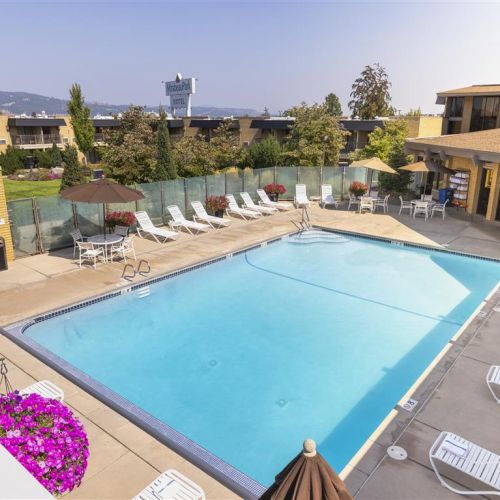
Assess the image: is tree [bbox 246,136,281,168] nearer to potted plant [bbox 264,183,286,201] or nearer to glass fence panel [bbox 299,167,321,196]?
glass fence panel [bbox 299,167,321,196]

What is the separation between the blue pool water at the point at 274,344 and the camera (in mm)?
6988

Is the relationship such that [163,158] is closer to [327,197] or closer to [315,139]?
[327,197]

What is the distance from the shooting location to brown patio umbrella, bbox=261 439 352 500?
305 cm

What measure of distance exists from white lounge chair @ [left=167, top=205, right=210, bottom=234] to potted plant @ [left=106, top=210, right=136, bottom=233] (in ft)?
6.11

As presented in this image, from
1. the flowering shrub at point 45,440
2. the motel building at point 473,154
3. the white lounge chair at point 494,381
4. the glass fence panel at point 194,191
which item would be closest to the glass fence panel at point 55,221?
the glass fence panel at point 194,191

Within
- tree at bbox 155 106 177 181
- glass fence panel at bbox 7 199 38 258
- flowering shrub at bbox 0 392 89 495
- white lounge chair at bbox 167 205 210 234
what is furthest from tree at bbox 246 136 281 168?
flowering shrub at bbox 0 392 89 495

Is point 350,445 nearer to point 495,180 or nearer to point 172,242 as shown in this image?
point 172,242

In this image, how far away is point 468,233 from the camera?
16.8 metres

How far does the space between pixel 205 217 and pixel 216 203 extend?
2.84 ft

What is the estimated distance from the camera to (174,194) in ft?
56.6

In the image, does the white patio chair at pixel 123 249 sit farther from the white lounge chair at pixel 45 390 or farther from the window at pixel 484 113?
the window at pixel 484 113

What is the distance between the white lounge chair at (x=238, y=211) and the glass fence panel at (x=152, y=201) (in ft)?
10.7

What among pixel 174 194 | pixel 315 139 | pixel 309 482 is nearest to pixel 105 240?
pixel 174 194

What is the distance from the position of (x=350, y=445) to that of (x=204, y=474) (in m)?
2.38
